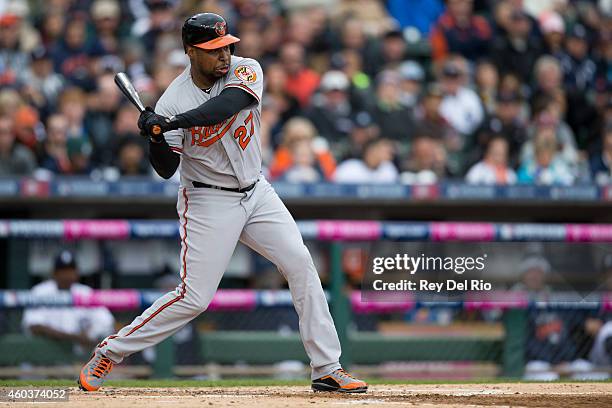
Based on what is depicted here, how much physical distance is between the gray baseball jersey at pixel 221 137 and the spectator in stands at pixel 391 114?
493 centimetres

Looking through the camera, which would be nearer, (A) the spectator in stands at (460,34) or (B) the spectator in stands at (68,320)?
(B) the spectator in stands at (68,320)

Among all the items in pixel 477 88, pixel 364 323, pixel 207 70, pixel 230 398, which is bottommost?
pixel 364 323

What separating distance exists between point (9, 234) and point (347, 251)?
94.7 inches

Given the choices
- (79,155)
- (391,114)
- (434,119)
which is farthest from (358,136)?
(79,155)

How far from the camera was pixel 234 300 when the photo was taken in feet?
27.2

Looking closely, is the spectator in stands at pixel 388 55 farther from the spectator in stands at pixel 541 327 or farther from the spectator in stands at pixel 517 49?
the spectator in stands at pixel 541 327

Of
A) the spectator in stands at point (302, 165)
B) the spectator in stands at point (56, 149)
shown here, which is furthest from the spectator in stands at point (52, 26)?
the spectator in stands at point (302, 165)

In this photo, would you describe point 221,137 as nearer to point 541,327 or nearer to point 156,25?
point 541,327

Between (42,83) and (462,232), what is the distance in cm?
409

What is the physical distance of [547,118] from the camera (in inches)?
433

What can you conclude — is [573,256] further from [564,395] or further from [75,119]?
[75,119]

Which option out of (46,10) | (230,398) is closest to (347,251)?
(230,398)

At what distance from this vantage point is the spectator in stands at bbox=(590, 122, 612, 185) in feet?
34.4

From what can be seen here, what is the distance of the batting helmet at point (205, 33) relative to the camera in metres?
5.47
